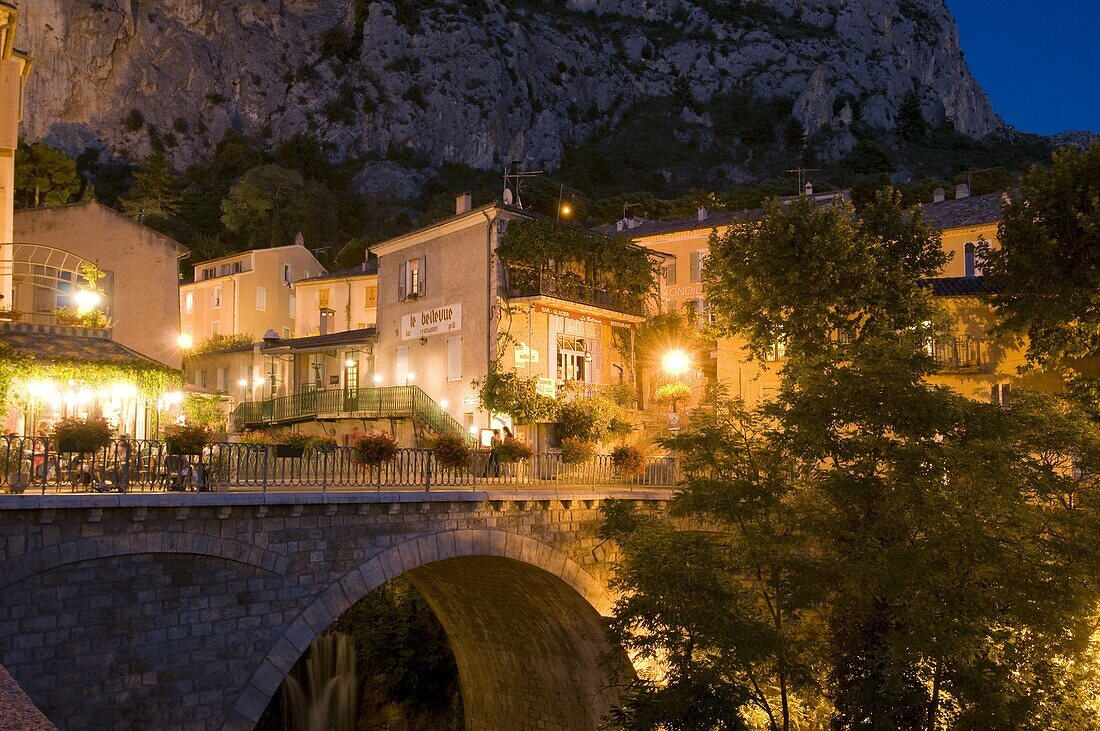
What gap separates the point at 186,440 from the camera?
1605cm

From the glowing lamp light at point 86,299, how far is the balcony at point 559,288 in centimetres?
1453

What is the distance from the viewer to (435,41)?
10856 cm

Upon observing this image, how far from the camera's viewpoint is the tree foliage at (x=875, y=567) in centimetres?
1866

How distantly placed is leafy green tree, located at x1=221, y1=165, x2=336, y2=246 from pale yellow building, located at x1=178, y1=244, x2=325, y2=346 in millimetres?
17373

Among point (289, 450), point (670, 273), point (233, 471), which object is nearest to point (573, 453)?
point (289, 450)

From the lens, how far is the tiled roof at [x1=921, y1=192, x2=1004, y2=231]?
140ft

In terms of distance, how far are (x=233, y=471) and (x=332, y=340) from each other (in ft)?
83.8

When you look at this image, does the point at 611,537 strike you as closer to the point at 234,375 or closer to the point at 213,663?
the point at 213,663

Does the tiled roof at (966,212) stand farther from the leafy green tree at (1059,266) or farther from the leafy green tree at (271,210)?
the leafy green tree at (271,210)

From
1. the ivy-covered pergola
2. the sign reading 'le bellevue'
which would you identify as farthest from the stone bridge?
the sign reading 'le bellevue'

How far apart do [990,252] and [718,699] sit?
21.2 m

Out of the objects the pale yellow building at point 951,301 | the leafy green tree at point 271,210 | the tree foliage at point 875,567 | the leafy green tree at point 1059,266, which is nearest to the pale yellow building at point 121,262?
the tree foliage at point 875,567

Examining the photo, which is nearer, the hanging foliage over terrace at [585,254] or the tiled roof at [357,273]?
the hanging foliage over terrace at [585,254]

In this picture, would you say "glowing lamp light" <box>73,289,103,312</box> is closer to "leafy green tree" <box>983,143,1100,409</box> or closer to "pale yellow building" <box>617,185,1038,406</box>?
"pale yellow building" <box>617,185,1038,406</box>
